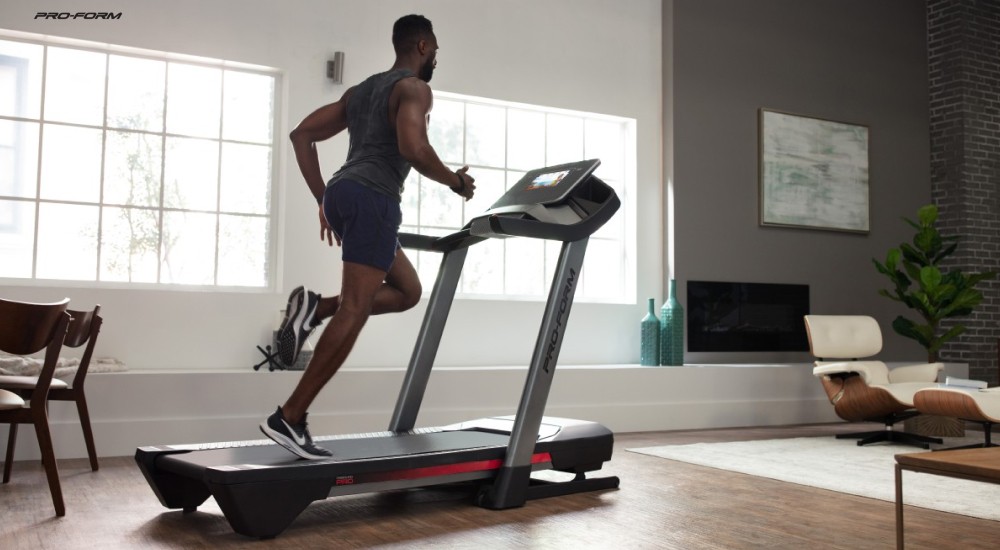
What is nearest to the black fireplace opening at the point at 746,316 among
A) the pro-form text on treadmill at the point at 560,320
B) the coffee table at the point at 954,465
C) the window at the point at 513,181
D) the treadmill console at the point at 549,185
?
the window at the point at 513,181

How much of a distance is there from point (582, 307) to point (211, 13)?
3192 millimetres

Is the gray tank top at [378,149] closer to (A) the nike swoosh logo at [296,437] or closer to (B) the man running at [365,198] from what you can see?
(B) the man running at [365,198]

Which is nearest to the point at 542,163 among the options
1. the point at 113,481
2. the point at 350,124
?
the point at 350,124

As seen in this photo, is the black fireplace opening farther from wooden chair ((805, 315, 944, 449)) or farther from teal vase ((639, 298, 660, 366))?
wooden chair ((805, 315, 944, 449))

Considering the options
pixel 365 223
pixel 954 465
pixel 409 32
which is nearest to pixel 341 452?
pixel 365 223

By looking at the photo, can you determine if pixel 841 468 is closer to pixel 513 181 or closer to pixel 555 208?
pixel 555 208

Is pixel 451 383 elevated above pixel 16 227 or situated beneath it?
situated beneath

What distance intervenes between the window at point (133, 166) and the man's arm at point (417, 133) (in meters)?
2.66

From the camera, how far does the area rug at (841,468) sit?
3.41m

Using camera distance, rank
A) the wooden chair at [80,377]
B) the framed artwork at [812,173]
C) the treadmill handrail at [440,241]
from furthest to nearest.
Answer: the framed artwork at [812,173]
the wooden chair at [80,377]
the treadmill handrail at [440,241]

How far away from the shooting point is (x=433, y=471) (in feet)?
10.1

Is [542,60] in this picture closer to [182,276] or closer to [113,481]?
[182,276]

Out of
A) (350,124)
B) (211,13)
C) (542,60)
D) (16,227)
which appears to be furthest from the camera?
(542,60)

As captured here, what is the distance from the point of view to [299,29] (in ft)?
17.9
